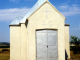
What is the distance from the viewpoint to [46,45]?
39.8ft

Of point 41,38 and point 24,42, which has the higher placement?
point 41,38

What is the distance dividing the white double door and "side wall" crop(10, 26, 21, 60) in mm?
4696

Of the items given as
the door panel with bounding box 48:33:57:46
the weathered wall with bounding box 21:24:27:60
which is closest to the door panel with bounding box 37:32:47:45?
the door panel with bounding box 48:33:57:46

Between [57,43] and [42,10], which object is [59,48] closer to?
[57,43]

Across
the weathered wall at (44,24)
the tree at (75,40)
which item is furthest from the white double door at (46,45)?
the tree at (75,40)

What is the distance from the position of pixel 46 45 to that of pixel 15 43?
561cm

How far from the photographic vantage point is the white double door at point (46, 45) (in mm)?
12070

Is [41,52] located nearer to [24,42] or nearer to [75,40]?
[24,42]

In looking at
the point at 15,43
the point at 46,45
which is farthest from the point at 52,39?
the point at 15,43

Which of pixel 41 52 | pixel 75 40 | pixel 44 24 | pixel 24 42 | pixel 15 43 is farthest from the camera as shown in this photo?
pixel 75 40

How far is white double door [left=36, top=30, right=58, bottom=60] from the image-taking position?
1207 centimetres

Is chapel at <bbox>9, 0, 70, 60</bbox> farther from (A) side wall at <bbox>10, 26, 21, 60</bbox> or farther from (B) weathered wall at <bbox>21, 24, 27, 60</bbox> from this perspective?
(A) side wall at <bbox>10, 26, 21, 60</bbox>

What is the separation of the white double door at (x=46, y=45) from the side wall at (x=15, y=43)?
470 cm

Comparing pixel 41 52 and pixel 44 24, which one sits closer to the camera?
pixel 41 52
